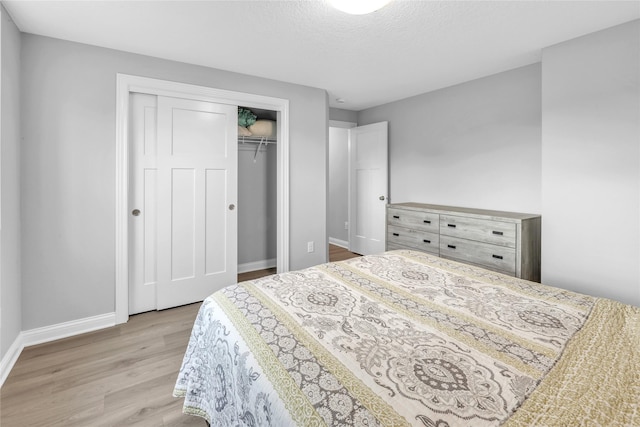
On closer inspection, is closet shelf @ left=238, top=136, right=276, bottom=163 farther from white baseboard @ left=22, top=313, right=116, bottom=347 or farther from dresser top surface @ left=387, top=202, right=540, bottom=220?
white baseboard @ left=22, top=313, right=116, bottom=347

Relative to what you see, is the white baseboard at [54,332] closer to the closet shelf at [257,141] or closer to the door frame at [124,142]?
the door frame at [124,142]

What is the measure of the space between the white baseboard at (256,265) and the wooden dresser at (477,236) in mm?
1764

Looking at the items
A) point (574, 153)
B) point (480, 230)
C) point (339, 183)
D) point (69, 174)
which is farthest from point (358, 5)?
point (339, 183)

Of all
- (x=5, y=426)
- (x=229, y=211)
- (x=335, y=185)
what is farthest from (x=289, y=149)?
(x=5, y=426)

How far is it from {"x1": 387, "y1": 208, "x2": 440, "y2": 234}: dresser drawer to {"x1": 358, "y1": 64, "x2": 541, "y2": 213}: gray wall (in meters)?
0.51

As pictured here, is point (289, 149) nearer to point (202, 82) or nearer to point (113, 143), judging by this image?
point (202, 82)

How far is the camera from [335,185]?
589cm

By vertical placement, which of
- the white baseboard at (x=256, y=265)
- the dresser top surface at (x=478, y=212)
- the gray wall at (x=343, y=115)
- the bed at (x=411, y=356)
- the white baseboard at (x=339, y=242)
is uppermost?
the gray wall at (x=343, y=115)

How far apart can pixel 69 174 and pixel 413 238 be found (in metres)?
3.42

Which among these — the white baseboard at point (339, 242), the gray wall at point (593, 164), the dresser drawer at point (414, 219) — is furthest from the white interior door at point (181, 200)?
the gray wall at point (593, 164)

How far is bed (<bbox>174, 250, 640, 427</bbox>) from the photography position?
2.49 feet

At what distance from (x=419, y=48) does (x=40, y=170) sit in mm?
3203

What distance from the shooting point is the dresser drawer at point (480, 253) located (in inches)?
110

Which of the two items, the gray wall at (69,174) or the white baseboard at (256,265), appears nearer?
the gray wall at (69,174)
